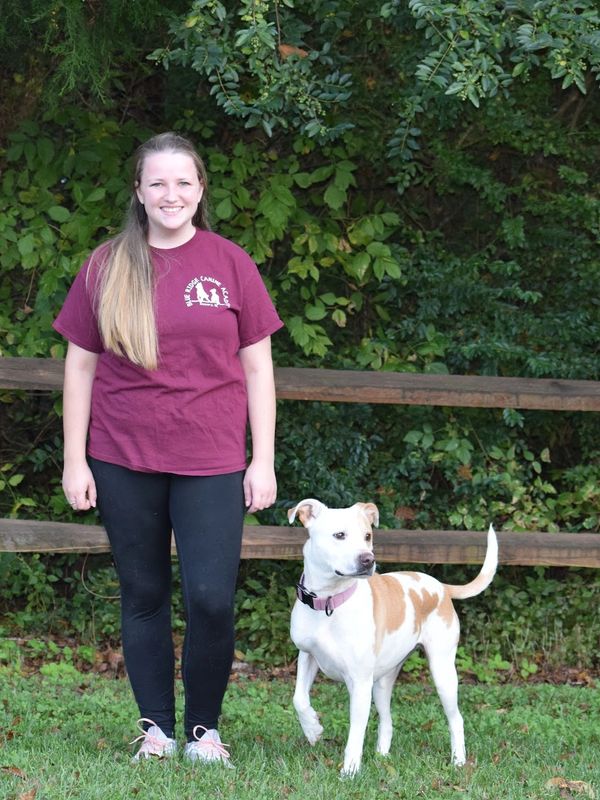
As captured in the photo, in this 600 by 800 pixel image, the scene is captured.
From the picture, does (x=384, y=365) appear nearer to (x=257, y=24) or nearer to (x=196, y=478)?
(x=257, y=24)

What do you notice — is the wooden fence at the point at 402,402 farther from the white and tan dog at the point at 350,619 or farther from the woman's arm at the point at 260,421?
the woman's arm at the point at 260,421

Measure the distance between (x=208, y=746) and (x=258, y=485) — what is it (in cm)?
93

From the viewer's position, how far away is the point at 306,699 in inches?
159

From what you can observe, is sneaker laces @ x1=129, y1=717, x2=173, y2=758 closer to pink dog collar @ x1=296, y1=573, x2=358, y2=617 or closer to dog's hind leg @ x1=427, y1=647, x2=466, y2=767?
pink dog collar @ x1=296, y1=573, x2=358, y2=617

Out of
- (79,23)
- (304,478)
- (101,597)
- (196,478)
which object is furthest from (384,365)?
(196,478)

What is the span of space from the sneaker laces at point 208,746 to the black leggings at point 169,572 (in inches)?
1.2

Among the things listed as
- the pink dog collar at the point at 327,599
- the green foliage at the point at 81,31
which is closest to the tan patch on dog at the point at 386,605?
the pink dog collar at the point at 327,599

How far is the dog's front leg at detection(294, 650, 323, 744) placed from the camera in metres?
4.04

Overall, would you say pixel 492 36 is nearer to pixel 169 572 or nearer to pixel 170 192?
pixel 170 192

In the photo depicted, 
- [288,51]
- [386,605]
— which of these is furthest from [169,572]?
[288,51]

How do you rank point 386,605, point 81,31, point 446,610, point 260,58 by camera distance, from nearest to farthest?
point 386,605 < point 446,610 < point 260,58 < point 81,31

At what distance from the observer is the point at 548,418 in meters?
6.94

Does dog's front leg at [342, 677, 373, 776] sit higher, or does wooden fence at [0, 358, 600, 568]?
wooden fence at [0, 358, 600, 568]

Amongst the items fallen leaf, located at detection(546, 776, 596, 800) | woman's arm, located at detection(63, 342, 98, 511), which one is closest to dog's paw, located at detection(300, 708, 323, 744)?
fallen leaf, located at detection(546, 776, 596, 800)
